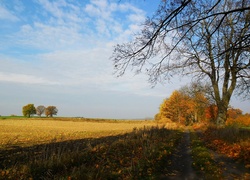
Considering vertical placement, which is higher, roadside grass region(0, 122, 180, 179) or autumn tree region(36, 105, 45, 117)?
autumn tree region(36, 105, 45, 117)

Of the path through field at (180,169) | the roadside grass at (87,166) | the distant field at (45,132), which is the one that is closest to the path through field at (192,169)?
the path through field at (180,169)

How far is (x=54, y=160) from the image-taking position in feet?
30.6

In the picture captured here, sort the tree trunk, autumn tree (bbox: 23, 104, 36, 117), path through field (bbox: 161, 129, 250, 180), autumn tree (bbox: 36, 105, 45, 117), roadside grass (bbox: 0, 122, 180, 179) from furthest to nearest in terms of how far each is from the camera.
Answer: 1. autumn tree (bbox: 36, 105, 45, 117)
2. autumn tree (bbox: 23, 104, 36, 117)
3. the tree trunk
4. path through field (bbox: 161, 129, 250, 180)
5. roadside grass (bbox: 0, 122, 180, 179)

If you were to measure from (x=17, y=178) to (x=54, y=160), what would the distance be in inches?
81.7

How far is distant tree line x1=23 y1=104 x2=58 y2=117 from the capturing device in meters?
149

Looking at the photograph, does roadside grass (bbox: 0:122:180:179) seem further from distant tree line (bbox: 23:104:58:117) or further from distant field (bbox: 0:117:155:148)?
distant tree line (bbox: 23:104:58:117)

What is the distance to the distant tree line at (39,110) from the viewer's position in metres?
149

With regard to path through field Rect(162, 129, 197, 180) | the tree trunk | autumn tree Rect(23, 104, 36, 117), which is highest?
autumn tree Rect(23, 104, 36, 117)

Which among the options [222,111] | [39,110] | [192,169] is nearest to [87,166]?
[192,169]

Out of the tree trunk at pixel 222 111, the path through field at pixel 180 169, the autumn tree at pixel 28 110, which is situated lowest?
the path through field at pixel 180 169

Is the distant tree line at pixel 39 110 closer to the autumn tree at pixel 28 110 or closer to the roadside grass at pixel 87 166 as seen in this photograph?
the autumn tree at pixel 28 110

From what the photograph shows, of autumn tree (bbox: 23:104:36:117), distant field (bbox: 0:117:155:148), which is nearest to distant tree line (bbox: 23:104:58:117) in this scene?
autumn tree (bbox: 23:104:36:117)

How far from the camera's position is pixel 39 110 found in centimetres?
16612

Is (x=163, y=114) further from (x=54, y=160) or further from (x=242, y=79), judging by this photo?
(x=54, y=160)
